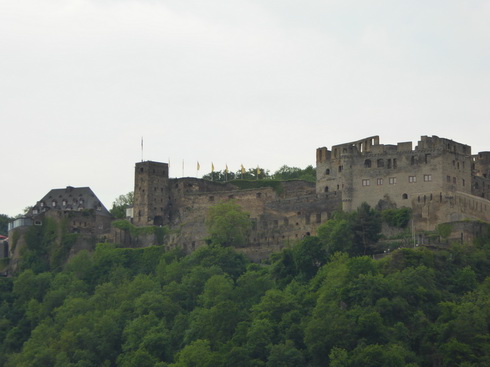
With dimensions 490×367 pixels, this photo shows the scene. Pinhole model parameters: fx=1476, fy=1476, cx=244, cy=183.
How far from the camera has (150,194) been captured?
12056 cm

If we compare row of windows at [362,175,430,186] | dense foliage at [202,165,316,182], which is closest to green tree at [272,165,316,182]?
dense foliage at [202,165,316,182]

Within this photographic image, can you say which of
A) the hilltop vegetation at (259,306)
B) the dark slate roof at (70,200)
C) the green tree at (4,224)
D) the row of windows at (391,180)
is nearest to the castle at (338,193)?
the row of windows at (391,180)

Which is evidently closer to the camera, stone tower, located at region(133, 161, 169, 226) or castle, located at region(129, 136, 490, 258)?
castle, located at region(129, 136, 490, 258)

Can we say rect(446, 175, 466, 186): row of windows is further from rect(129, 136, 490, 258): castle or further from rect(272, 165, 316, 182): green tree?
rect(272, 165, 316, 182): green tree

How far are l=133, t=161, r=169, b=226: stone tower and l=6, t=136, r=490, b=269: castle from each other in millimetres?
81

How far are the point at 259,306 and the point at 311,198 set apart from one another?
54.2 feet

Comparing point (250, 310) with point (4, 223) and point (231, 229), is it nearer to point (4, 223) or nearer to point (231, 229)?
point (231, 229)

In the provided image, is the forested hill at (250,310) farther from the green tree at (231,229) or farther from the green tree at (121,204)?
the green tree at (121,204)

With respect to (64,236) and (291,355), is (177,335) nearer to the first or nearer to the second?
(291,355)

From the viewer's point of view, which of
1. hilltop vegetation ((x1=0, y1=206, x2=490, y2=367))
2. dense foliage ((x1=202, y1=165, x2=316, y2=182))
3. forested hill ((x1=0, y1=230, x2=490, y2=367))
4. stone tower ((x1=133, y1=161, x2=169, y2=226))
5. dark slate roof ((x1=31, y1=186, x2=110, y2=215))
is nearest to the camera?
forested hill ((x1=0, y1=230, x2=490, y2=367))

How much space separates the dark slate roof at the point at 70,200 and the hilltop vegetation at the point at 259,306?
783 cm

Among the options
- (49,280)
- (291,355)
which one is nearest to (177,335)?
(291,355)

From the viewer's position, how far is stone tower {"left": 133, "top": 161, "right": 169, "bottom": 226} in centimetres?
12012

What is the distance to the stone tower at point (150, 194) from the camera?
12012cm
